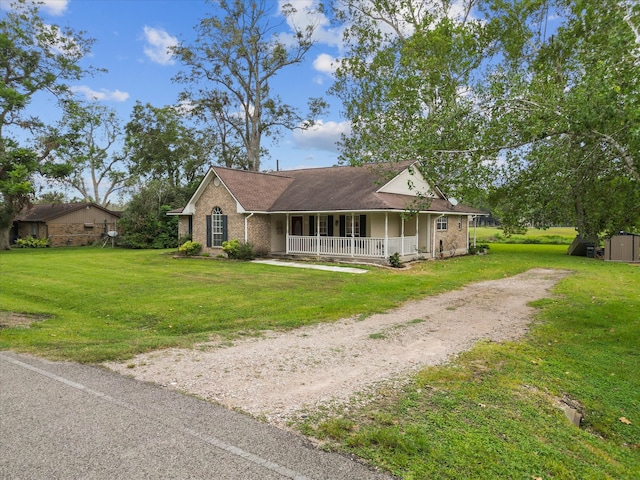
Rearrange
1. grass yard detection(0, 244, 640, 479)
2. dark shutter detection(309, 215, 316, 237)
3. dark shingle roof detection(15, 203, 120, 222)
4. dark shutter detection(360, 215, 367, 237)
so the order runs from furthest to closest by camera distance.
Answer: dark shingle roof detection(15, 203, 120, 222), dark shutter detection(309, 215, 316, 237), dark shutter detection(360, 215, 367, 237), grass yard detection(0, 244, 640, 479)

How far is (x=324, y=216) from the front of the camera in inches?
900

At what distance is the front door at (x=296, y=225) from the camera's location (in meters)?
23.7

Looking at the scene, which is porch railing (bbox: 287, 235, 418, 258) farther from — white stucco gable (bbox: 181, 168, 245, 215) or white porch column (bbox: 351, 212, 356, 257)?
white stucco gable (bbox: 181, 168, 245, 215)

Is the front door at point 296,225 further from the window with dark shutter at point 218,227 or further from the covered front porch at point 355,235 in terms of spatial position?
the window with dark shutter at point 218,227

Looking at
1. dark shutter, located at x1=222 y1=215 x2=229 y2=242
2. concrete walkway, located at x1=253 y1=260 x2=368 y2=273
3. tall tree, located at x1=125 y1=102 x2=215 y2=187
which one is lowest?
concrete walkway, located at x1=253 y1=260 x2=368 y2=273


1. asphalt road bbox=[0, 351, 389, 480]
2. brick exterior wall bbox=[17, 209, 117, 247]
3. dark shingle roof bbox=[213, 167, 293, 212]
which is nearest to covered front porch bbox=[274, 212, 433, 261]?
dark shingle roof bbox=[213, 167, 293, 212]

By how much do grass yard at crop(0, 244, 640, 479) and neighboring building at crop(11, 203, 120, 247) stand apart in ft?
70.9

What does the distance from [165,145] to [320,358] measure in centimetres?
3899

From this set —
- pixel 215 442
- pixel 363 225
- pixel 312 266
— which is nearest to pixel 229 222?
pixel 312 266

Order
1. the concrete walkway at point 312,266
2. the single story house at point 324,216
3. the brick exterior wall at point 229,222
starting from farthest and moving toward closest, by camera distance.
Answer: the brick exterior wall at point 229,222 → the single story house at point 324,216 → the concrete walkway at point 312,266

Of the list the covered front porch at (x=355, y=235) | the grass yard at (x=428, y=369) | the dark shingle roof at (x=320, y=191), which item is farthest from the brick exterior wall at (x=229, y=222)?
the grass yard at (x=428, y=369)

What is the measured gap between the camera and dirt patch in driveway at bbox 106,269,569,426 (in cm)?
526

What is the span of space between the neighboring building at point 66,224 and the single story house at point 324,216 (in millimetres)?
16924

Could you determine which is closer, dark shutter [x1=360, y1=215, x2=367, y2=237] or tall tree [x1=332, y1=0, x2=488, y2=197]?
tall tree [x1=332, y1=0, x2=488, y2=197]
